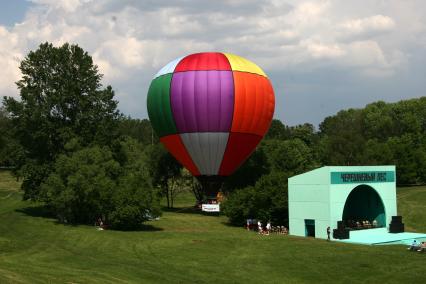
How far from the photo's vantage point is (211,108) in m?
57.4

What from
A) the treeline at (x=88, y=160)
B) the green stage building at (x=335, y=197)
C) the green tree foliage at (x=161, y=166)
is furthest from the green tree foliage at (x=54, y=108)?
the green stage building at (x=335, y=197)

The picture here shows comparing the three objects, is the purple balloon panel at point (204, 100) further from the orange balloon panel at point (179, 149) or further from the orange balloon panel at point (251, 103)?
the orange balloon panel at point (179, 149)

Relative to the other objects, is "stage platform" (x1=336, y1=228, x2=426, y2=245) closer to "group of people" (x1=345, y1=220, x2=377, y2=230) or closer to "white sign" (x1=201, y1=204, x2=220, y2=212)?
"group of people" (x1=345, y1=220, x2=377, y2=230)

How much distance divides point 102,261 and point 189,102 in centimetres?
2520

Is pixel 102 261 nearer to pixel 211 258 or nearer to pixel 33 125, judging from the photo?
pixel 211 258

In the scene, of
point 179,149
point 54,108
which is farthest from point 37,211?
point 179,149

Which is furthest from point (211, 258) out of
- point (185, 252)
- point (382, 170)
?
point (382, 170)

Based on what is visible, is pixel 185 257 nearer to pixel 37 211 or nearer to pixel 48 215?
pixel 48 215

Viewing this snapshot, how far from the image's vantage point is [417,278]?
31.2 m

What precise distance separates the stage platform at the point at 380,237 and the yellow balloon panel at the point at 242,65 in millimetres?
20844

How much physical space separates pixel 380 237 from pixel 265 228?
10809 mm

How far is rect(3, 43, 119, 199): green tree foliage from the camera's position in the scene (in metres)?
59.2

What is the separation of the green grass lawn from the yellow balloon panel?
55.2ft

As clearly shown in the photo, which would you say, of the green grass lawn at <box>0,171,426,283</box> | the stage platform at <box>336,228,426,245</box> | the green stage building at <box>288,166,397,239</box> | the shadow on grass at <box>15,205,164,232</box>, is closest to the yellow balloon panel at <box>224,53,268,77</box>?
the green stage building at <box>288,166,397,239</box>
